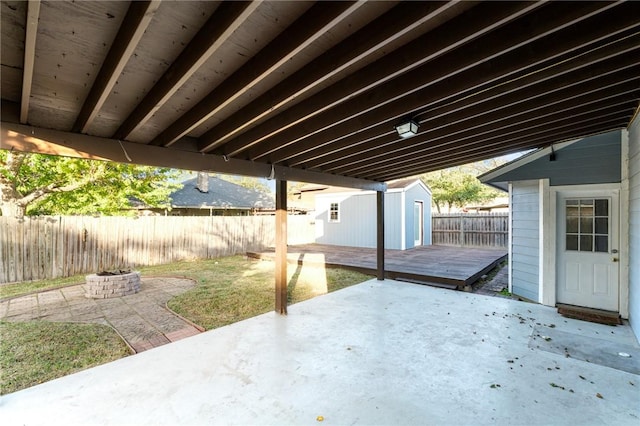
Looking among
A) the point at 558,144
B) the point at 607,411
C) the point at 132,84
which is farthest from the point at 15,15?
the point at 558,144

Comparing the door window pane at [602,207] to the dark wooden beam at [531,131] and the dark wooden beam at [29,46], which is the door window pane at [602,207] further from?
the dark wooden beam at [29,46]

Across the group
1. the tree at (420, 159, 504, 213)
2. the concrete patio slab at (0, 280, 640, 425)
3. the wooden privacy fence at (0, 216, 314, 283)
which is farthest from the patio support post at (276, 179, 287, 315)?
the tree at (420, 159, 504, 213)

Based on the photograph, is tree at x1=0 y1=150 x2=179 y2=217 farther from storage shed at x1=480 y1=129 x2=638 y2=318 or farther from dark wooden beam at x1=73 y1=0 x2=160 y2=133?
storage shed at x1=480 y1=129 x2=638 y2=318

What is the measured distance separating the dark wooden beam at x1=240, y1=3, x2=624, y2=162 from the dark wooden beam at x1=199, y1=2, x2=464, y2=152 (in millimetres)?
423

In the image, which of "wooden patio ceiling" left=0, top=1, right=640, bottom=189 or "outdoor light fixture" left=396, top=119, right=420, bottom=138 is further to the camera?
"outdoor light fixture" left=396, top=119, right=420, bottom=138

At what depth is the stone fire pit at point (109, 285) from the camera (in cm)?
553

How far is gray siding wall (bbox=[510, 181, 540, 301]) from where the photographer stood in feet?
17.1

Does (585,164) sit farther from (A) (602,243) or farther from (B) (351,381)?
(B) (351,381)

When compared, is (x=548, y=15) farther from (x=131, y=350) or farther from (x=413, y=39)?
(x=131, y=350)

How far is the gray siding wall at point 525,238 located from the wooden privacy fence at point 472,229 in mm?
6774

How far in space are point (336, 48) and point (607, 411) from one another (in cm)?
345

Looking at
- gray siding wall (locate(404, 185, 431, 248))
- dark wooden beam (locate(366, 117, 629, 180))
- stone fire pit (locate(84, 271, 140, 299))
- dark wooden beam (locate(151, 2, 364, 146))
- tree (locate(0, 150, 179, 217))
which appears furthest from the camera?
gray siding wall (locate(404, 185, 431, 248))

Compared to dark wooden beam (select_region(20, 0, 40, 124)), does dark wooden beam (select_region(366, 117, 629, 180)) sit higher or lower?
higher

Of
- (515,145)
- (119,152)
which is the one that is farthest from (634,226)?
(119,152)
